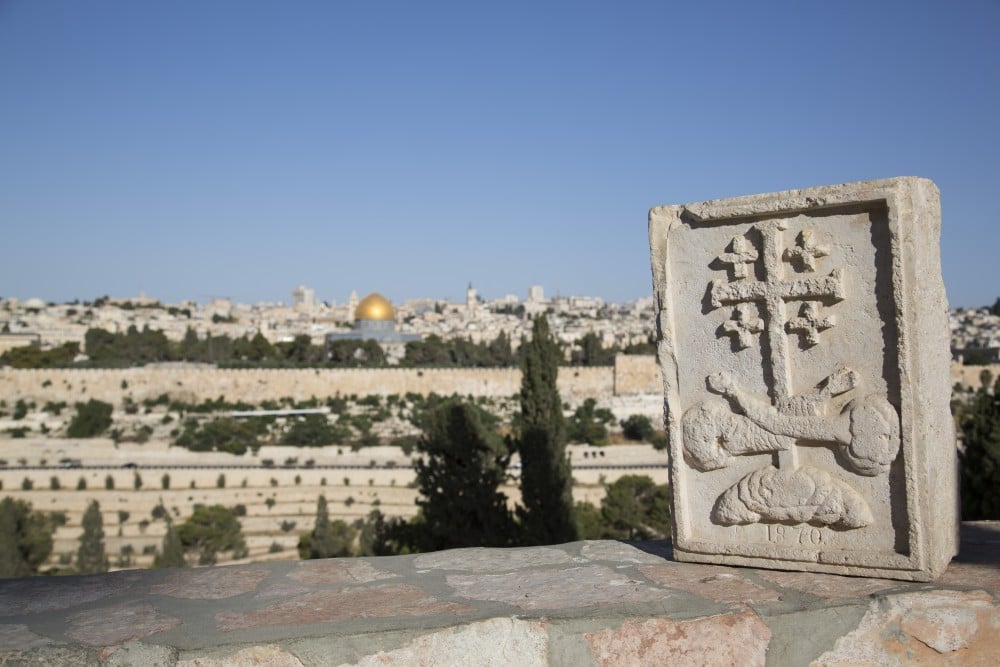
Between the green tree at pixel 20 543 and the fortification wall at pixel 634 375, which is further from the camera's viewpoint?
the fortification wall at pixel 634 375

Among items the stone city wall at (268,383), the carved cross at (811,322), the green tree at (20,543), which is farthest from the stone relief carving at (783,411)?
the stone city wall at (268,383)

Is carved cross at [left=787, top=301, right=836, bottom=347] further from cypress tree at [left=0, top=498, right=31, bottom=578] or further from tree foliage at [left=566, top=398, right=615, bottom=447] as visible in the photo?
tree foliage at [left=566, top=398, right=615, bottom=447]

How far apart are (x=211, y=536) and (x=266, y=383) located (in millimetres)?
23878

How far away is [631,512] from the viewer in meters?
18.8


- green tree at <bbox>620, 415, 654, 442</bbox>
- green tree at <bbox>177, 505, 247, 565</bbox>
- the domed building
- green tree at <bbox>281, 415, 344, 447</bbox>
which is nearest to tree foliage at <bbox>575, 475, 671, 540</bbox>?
green tree at <bbox>177, 505, 247, 565</bbox>

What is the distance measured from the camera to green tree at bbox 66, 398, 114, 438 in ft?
105

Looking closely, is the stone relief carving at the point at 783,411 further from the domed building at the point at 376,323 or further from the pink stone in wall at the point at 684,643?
the domed building at the point at 376,323

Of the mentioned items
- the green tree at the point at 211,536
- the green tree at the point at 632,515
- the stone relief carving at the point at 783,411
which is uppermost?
the stone relief carving at the point at 783,411

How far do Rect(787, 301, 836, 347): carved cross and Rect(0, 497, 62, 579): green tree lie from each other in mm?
13275

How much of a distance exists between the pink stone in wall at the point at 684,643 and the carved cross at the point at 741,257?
1051 millimetres

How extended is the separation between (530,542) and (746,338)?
27.2 feet

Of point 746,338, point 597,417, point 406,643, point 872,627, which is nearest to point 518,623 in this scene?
point 406,643

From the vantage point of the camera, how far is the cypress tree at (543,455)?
Answer: 10.7 meters

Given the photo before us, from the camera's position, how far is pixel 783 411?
8.34 ft
